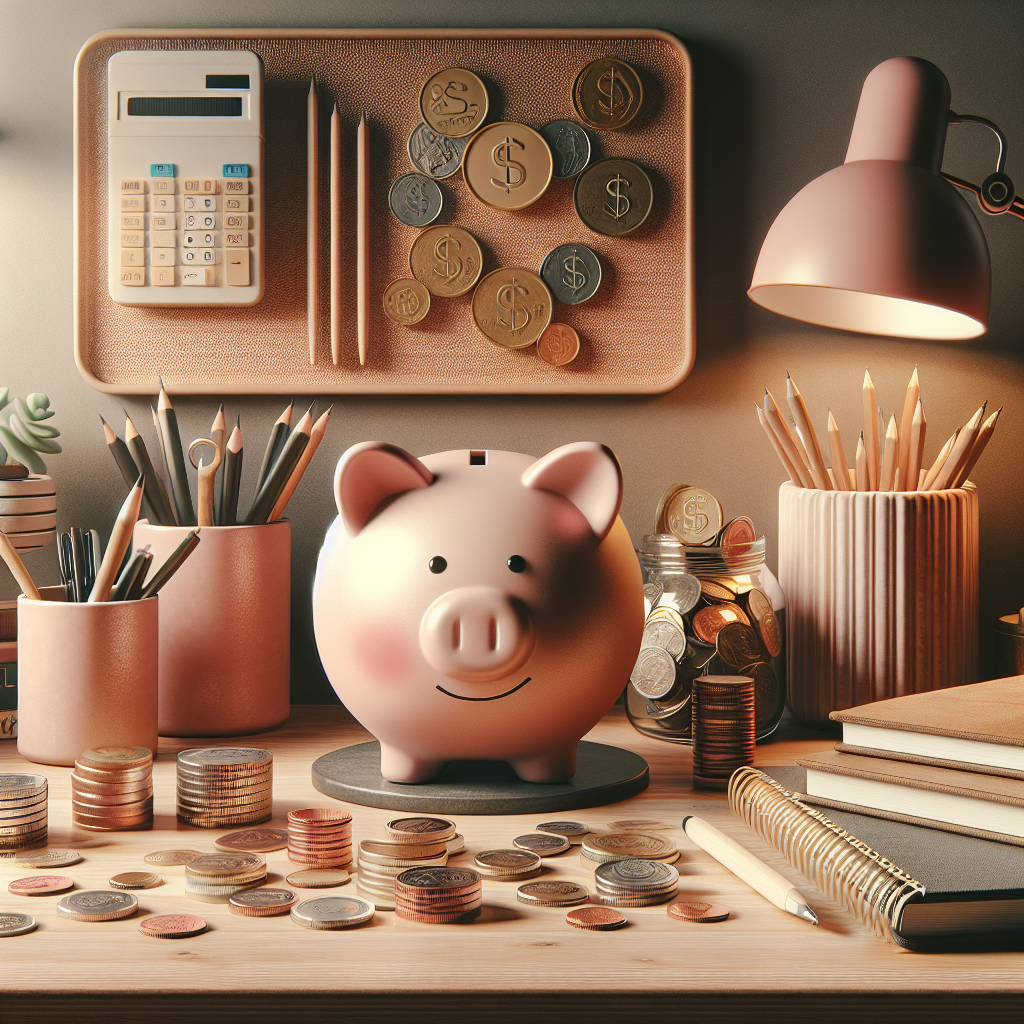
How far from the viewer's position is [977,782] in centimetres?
64

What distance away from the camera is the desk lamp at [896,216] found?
2.65ft

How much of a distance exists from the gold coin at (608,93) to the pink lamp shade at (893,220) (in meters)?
0.27

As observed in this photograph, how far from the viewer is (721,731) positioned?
0.83 m

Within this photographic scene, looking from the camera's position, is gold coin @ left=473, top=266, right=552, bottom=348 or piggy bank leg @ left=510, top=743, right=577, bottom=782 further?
gold coin @ left=473, top=266, right=552, bottom=348

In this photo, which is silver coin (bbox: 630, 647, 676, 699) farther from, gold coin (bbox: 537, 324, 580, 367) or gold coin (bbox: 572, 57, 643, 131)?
gold coin (bbox: 572, 57, 643, 131)

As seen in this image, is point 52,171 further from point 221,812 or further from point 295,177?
point 221,812

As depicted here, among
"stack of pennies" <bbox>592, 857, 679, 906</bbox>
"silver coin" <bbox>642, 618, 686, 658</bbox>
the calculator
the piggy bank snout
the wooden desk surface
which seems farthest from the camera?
the calculator

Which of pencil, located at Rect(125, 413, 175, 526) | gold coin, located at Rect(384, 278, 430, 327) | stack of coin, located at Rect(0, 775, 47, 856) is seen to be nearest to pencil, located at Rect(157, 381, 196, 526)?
pencil, located at Rect(125, 413, 175, 526)

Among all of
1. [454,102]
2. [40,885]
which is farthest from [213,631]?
[454,102]

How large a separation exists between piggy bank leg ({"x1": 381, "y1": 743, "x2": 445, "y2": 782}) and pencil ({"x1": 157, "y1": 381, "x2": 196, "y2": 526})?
1.07 feet

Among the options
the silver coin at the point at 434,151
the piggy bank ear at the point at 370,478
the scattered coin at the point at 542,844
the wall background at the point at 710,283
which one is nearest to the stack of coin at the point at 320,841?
the scattered coin at the point at 542,844

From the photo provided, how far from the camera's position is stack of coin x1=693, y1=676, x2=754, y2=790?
2.71 feet
